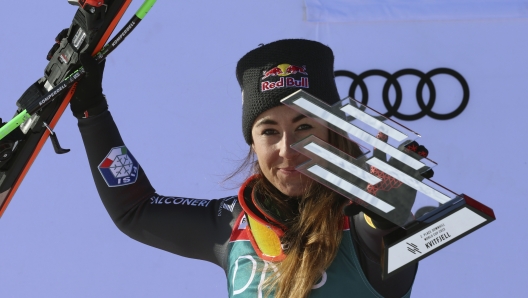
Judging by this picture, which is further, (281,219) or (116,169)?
(116,169)

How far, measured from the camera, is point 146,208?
1.52 m

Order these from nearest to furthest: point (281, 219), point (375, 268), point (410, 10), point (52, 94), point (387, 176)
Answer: point (387, 176) < point (375, 268) < point (281, 219) < point (52, 94) < point (410, 10)

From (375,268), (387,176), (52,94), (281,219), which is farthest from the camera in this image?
(52,94)

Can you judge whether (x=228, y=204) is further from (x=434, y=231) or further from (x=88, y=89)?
(x=434, y=231)

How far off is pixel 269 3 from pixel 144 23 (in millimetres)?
370

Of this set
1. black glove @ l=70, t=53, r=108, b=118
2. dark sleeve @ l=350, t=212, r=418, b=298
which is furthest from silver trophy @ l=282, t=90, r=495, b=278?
black glove @ l=70, t=53, r=108, b=118

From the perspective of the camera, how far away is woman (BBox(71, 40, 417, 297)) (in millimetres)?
1200

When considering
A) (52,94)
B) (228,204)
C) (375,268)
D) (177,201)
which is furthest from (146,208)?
(375,268)

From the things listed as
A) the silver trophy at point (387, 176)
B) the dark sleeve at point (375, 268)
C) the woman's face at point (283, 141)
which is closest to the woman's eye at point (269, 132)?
the woman's face at point (283, 141)

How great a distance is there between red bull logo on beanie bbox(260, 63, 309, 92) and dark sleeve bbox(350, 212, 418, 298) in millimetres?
262

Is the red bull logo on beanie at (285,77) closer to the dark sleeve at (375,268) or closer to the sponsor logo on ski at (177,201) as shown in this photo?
the dark sleeve at (375,268)

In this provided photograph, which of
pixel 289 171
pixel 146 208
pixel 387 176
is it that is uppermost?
pixel 387 176

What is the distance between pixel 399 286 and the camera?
1178mm

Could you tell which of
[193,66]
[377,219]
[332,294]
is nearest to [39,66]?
[193,66]
